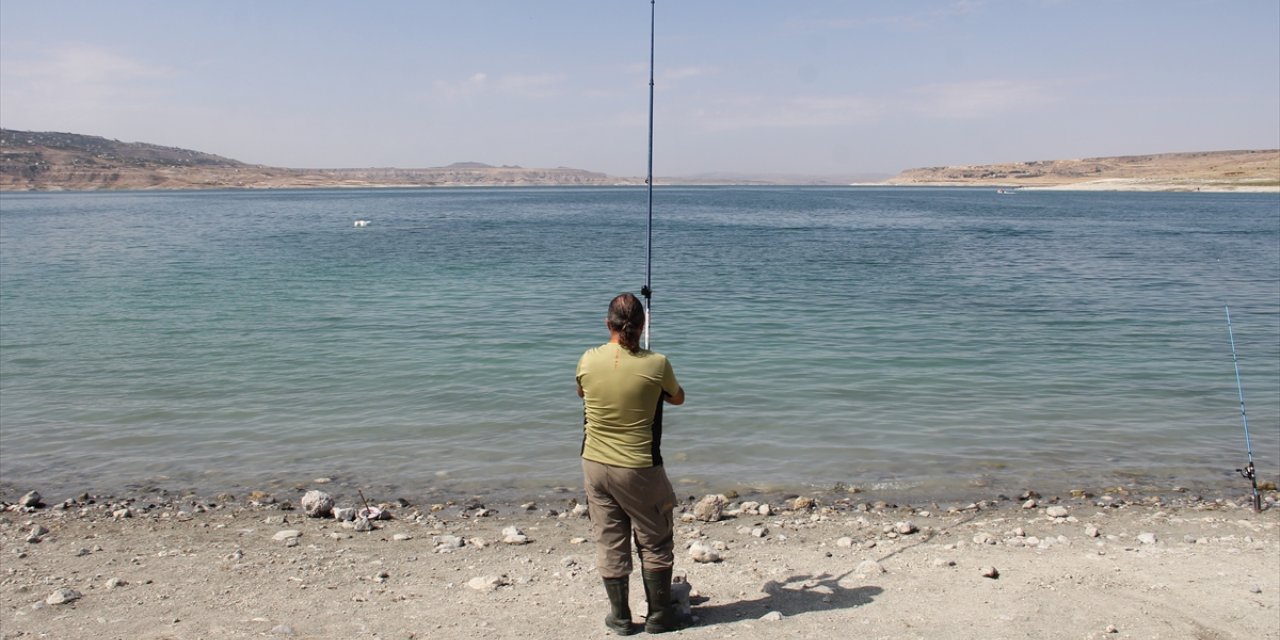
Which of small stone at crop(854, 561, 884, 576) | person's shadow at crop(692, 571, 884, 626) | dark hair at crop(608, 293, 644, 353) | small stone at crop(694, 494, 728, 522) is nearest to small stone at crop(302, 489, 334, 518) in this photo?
small stone at crop(694, 494, 728, 522)

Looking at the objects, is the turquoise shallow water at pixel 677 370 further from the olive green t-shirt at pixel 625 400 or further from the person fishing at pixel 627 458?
the olive green t-shirt at pixel 625 400

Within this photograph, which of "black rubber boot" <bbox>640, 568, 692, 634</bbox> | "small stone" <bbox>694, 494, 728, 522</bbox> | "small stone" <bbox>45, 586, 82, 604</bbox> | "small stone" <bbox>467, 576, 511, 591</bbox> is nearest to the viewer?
"black rubber boot" <bbox>640, 568, 692, 634</bbox>

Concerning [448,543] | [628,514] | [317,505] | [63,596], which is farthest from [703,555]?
[63,596]

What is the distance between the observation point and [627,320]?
15.9ft

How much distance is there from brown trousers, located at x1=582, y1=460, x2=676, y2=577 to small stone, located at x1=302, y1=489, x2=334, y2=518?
3.69 m

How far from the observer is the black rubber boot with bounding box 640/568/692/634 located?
519 centimetres

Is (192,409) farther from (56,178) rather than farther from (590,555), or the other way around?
(56,178)

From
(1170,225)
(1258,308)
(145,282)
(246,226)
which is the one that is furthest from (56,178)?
(1258,308)

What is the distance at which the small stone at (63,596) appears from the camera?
19.3 ft

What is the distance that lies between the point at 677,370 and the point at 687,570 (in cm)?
772

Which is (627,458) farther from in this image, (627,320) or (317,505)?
(317,505)

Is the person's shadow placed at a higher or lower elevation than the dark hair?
lower

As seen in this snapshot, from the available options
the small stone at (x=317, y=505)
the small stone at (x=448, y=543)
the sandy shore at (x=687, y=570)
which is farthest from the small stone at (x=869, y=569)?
the small stone at (x=317, y=505)

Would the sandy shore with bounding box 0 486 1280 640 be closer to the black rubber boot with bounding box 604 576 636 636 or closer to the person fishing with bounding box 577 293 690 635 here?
the black rubber boot with bounding box 604 576 636 636
